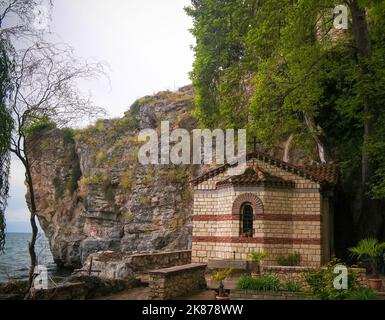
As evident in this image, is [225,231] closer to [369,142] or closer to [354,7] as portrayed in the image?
[369,142]

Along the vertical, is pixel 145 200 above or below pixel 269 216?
above

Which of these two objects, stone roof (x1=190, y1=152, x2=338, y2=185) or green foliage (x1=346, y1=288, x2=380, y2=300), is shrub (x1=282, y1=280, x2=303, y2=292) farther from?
stone roof (x1=190, y1=152, x2=338, y2=185)

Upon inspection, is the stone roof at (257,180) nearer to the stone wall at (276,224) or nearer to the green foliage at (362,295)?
the stone wall at (276,224)

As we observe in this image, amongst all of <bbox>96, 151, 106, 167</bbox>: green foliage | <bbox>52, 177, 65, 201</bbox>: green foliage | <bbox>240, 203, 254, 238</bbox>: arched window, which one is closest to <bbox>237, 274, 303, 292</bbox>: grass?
<bbox>240, 203, 254, 238</bbox>: arched window

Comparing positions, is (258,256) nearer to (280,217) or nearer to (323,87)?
(280,217)

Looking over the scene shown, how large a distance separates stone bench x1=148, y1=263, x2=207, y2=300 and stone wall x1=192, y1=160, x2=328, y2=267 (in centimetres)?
365

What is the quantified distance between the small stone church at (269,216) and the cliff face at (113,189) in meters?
16.6

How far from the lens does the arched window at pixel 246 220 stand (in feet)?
57.5

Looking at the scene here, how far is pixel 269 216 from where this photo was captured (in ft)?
57.1

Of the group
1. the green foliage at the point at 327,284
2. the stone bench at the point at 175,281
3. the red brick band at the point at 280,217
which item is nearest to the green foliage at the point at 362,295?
the green foliage at the point at 327,284

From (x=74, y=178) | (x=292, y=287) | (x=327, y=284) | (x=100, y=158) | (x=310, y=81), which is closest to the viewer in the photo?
(x=327, y=284)

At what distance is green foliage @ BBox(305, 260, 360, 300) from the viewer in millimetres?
10781

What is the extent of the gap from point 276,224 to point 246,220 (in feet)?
4.26

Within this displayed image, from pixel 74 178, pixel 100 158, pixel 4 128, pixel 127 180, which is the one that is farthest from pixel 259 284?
pixel 74 178
